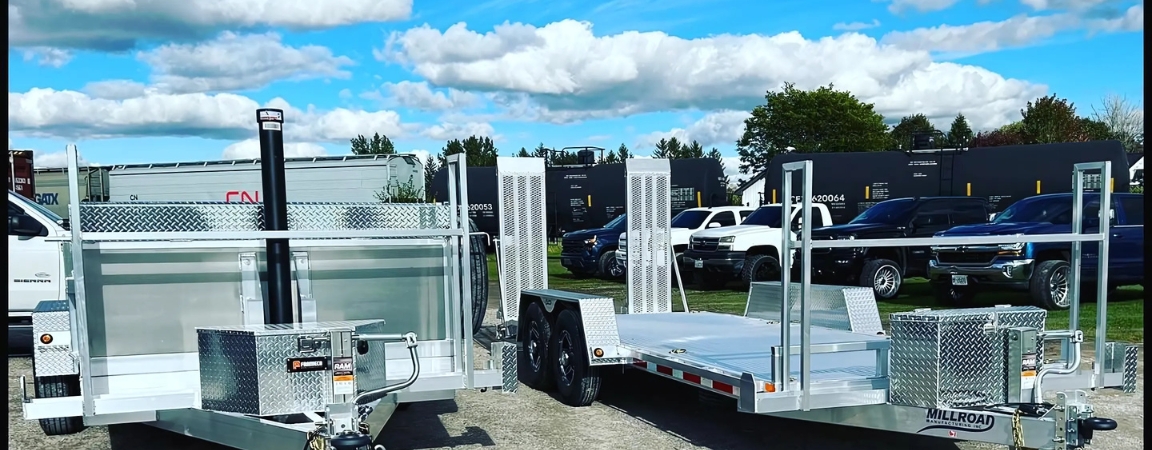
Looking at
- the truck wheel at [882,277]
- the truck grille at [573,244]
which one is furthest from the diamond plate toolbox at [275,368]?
the truck grille at [573,244]

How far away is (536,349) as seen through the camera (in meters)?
8.18

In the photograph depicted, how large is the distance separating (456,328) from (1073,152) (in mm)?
18892

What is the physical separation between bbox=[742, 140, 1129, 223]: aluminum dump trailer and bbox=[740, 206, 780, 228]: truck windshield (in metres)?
3.12

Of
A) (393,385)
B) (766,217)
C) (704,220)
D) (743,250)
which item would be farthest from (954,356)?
(704,220)

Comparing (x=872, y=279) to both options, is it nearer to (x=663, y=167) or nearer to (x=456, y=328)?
(x=663, y=167)

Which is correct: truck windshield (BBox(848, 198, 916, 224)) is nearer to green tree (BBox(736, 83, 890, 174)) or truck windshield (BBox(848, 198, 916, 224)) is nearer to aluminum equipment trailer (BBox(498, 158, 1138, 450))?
aluminum equipment trailer (BBox(498, 158, 1138, 450))

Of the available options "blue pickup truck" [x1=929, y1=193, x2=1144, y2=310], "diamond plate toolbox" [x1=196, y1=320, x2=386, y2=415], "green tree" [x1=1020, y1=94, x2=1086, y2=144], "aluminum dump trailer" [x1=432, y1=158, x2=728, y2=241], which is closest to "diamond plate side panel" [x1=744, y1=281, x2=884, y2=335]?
"diamond plate toolbox" [x1=196, y1=320, x2=386, y2=415]

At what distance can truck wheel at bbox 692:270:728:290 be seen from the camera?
17969 mm

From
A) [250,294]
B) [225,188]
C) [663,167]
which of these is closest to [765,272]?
[663,167]

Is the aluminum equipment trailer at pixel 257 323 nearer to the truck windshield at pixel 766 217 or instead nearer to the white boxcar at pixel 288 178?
the truck windshield at pixel 766 217

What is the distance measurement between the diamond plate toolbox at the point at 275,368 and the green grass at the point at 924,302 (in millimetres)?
5300

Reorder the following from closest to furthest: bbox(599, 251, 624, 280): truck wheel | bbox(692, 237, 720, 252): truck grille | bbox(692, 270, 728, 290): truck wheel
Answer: bbox(692, 237, 720, 252): truck grille → bbox(692, 270, 728, 290): truck wheel → bbox(599, 251, 624, 280): truck wheel

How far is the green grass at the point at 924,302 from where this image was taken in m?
11.3

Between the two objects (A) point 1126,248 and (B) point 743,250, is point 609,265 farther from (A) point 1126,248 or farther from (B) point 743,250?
(A) point 1126,248
